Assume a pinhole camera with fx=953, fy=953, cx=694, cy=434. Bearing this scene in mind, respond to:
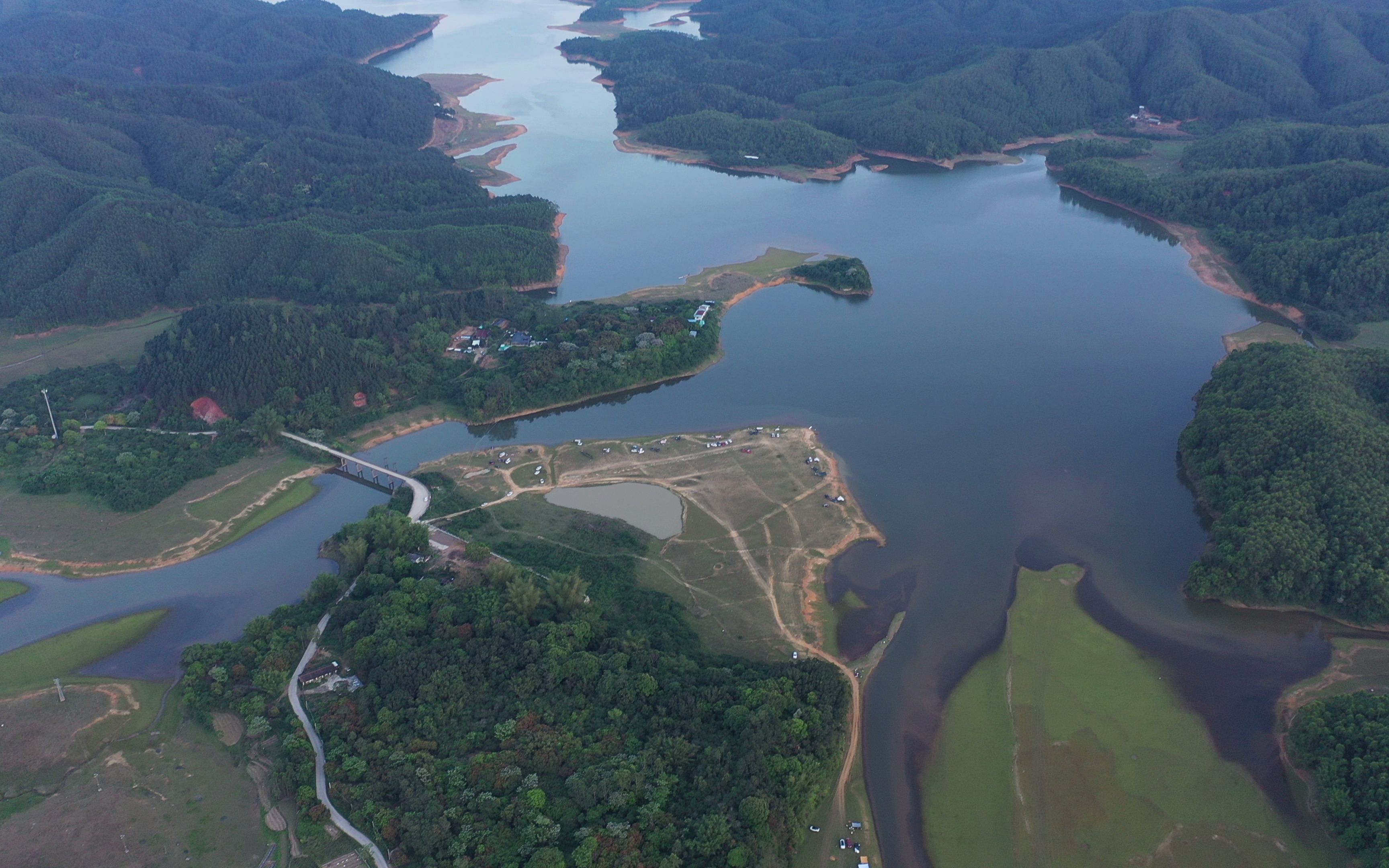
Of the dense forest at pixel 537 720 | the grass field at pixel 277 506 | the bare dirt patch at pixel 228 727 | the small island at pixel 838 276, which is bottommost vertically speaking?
the grass field at pixel 277 506

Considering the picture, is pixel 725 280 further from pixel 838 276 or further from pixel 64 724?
pixel 64 724

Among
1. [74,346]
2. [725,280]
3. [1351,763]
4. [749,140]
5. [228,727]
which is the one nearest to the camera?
[1351,763]

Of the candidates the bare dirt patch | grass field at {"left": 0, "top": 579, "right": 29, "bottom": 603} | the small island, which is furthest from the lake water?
the small island

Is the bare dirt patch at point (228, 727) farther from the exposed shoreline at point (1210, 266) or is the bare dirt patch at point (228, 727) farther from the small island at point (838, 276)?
the exposed shoreline at point (1210, 266)

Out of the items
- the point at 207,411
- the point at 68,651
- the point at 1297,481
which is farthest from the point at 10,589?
the point at 1297,481

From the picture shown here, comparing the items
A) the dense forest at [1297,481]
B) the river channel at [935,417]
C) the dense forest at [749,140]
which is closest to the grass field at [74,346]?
the river channel at [935,417]

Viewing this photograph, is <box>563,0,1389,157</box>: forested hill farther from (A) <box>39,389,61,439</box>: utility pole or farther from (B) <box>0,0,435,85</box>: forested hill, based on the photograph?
(A) <box>39,389,61,439</box>: utility pole
